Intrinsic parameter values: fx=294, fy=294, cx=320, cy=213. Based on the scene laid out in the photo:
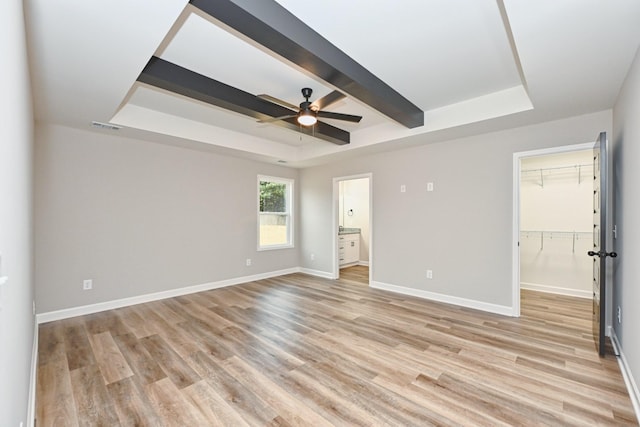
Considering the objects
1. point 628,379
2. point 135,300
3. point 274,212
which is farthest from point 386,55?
point 135,300

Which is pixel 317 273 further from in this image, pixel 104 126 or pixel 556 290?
pixel 104 126

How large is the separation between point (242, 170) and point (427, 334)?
13.3ft

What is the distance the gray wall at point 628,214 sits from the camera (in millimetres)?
2074

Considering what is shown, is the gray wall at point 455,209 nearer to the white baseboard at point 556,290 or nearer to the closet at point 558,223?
the closet at point 558,223

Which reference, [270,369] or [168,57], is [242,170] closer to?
[168,57]

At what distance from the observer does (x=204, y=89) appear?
291 centimetres

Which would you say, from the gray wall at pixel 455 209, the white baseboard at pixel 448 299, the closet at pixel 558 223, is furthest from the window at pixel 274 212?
the closet at pixel 558 223

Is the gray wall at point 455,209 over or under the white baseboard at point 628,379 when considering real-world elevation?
over

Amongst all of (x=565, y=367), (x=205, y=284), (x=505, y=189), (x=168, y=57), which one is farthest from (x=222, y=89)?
(x=565, y=367)

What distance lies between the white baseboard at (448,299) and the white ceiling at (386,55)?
2298 mm

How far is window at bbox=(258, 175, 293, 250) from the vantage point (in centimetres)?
589

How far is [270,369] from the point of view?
95.7 inches

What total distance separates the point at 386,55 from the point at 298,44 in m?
0.88

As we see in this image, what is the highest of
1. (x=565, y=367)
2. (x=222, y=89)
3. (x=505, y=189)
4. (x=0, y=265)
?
(x=222, y=89)
